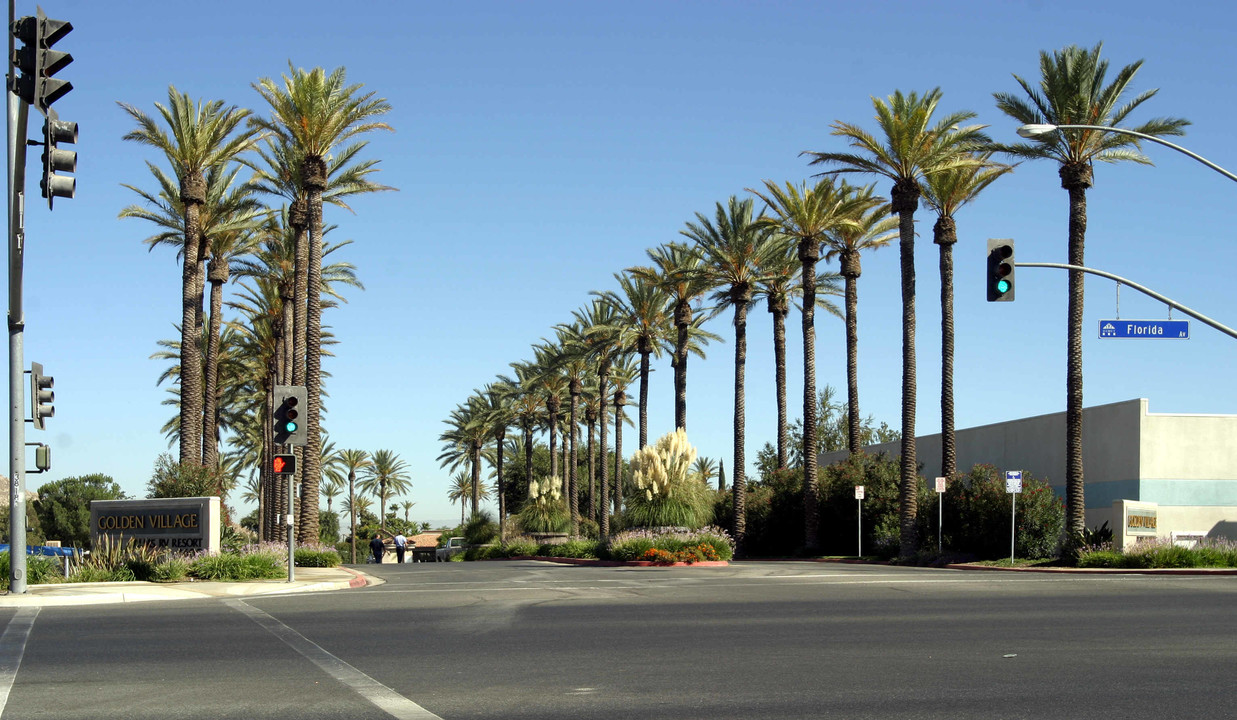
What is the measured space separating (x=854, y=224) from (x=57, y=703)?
39.0m

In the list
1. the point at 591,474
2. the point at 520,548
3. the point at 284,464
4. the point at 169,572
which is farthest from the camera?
the point at 591,474

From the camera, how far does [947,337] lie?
41.5m

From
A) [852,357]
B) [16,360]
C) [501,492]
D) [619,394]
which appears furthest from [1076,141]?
[501,492]

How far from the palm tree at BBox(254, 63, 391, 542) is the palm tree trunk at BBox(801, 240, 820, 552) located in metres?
18.2

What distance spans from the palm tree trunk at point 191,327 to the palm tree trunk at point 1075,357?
2827cm

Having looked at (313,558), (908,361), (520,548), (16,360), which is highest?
(908,361)

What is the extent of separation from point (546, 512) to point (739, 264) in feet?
64.5

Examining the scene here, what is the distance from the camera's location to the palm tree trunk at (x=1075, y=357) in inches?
1390

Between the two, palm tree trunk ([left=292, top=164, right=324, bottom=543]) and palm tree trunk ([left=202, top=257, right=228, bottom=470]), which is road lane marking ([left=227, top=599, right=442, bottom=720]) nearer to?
palm tree trunk ([left=292, top=164, right=324, bottom=543])

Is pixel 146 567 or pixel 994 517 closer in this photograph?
pixel 146 567

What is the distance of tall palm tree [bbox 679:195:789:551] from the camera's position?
48719 millimetres

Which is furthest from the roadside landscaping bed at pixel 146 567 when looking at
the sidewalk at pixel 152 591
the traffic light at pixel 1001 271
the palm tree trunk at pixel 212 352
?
the palm tree trunk at pixel 212 352

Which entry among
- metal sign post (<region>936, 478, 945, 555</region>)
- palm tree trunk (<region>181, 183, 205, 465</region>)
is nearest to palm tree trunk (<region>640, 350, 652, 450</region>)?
metal sign post (<region>936, 478, 945, 555</region>)

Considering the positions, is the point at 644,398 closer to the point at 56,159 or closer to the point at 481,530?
the point at 481,530
